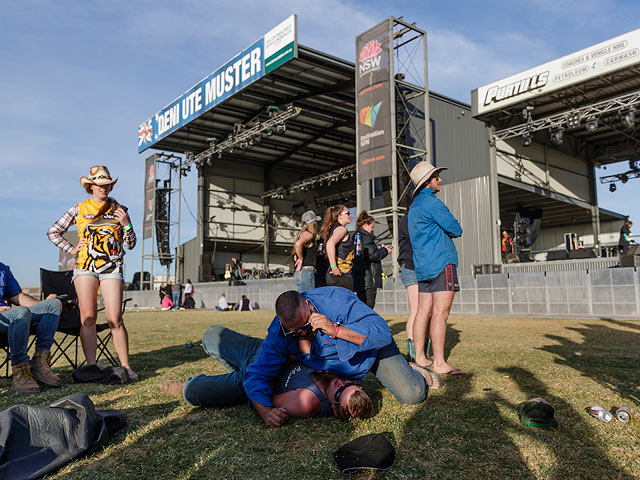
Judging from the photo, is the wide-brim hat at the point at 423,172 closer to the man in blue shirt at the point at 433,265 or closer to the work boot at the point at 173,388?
the man in blue shirt at the point at 433,265

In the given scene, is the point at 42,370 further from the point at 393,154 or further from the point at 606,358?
the point at 393,154

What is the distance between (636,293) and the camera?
10.8 meters

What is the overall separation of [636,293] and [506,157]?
38.5 ft

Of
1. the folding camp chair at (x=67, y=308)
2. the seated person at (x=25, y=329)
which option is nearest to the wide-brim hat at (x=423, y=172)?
the folding camp chair at (x=67, y=308)

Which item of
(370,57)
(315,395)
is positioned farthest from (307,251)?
(370,57)

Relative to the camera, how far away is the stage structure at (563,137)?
17.1m

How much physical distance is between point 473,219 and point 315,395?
19.4m

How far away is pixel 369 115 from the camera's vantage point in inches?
726

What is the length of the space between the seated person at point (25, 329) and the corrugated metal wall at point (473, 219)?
60.8 feet

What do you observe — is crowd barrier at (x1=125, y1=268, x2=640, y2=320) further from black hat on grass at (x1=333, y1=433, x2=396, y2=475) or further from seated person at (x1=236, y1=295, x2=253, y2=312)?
black hat on grass at (x1=333, y1=433, x2=396, y2=475)

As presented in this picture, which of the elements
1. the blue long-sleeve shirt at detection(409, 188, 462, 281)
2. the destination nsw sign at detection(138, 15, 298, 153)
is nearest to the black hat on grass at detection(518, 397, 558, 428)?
the blue long-sleeve shirt at detection(409, 188, 462, 281)

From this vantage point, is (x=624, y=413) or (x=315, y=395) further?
(x=315, y=395)

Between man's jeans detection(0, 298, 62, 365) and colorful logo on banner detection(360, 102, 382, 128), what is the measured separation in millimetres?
16056

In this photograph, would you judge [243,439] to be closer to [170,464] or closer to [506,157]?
[170,464]
